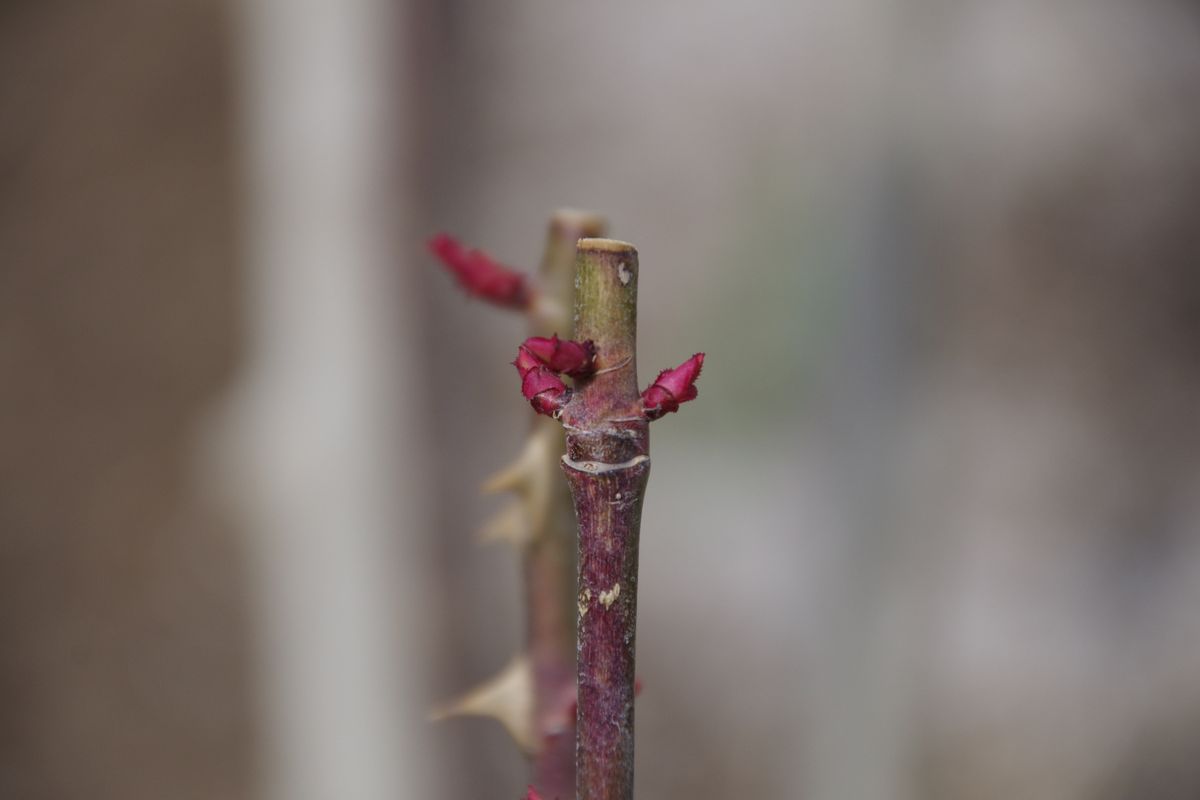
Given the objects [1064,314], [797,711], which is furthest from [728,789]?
[1064,314]

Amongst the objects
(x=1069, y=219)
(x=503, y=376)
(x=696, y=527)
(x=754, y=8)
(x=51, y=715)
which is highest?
(x=754, y=8)

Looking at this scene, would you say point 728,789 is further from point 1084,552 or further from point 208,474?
point 208,474

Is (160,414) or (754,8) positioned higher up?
(754,8)

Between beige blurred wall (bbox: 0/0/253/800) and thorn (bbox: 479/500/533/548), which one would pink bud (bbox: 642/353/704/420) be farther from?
beige blurred wall (bbox: 0/0/253/800)

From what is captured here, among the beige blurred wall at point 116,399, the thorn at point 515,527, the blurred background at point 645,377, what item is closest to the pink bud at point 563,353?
the thorn at point 515,527

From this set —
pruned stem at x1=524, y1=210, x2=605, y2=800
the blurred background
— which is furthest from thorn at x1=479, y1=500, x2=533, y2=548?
the blurred background

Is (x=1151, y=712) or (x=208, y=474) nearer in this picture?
(x=1151, y=712)

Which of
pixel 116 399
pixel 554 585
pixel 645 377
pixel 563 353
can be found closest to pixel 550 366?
pixel 563 353
